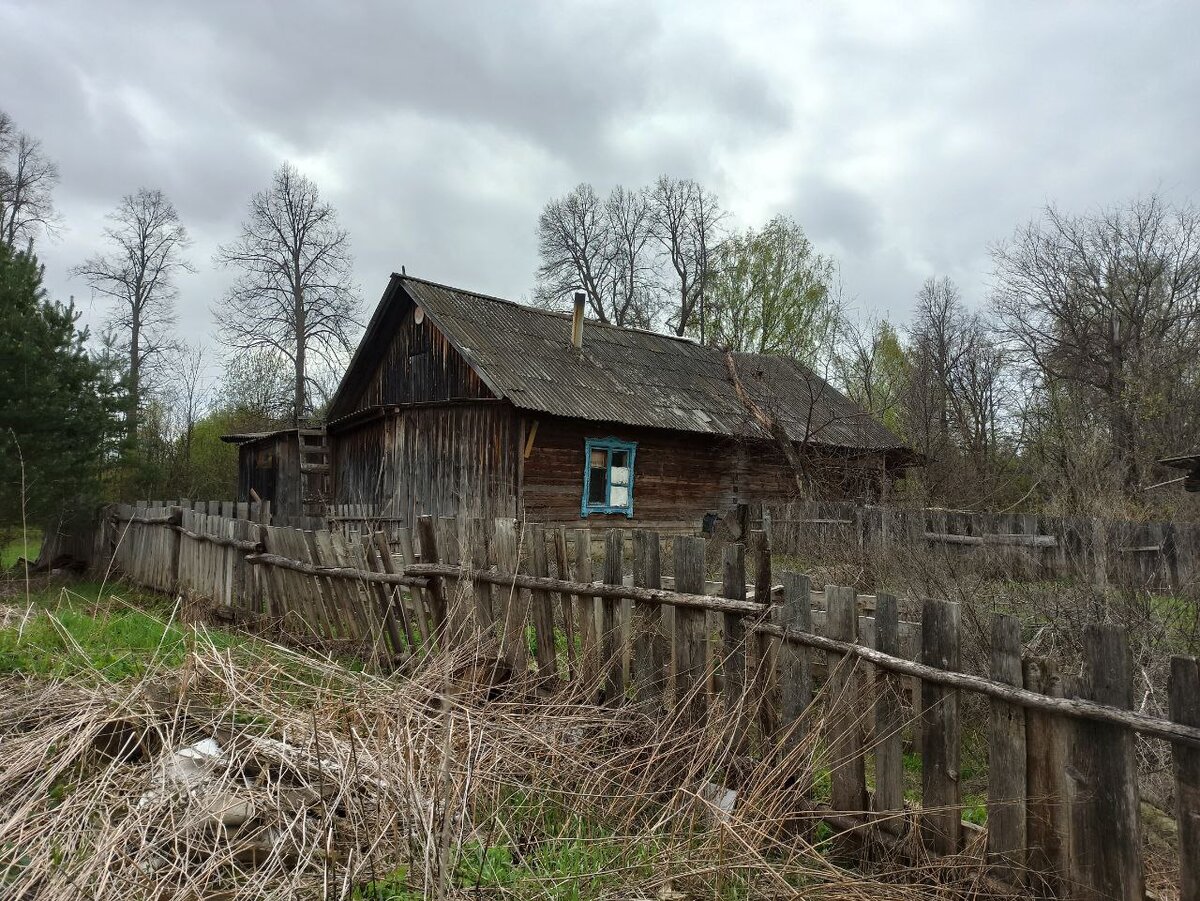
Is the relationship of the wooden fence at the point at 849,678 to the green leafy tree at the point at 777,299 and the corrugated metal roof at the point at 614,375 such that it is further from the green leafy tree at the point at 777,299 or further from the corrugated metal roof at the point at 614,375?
the green leafy tree at the point at 777,299

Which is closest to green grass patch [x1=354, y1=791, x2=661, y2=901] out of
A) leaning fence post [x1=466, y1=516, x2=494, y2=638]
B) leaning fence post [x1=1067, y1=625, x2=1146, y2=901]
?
leaning fence post [x1=1067, y1=625, x2=1146, y2=901]

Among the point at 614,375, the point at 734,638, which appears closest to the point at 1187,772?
the point at 734,638

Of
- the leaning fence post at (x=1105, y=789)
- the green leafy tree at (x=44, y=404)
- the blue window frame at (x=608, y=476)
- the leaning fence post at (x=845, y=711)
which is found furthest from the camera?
the blue window frame at (x=608, y=476)

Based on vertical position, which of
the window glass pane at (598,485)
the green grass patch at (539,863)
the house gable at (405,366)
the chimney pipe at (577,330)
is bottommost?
the green grass patch at (539,863)

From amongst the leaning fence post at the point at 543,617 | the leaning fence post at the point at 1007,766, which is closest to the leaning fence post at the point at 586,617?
the leaning fence post at the point at 543,617

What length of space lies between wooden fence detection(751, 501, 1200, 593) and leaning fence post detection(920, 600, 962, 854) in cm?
293

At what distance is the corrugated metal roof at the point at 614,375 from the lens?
50.6 ft

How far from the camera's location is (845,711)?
323cm

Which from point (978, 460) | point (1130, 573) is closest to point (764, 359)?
point (978, 460)

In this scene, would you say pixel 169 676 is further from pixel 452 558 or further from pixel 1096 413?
pixel 1096 413

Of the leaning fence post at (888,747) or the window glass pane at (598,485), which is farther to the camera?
the window glass pane at (598,485)

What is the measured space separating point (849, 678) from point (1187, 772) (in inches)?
44.5

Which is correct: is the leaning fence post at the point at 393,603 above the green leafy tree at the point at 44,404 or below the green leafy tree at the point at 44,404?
below

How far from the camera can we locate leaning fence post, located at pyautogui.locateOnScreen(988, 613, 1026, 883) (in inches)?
107
